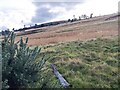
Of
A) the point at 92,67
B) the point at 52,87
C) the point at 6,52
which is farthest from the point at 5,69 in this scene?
the point at 92,67

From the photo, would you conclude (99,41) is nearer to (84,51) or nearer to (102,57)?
(84,51)

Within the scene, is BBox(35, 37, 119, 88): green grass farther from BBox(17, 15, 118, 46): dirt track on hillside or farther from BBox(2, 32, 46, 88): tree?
BBox(17, 15, 118, 46): dirt track on hillside

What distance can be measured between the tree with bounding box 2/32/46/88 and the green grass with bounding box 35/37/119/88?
5126mm

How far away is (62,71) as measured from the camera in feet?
56.5

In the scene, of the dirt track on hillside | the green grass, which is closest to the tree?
the green grass

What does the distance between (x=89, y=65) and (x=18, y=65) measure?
11.7 metres

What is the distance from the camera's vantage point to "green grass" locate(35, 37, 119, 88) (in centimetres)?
1543

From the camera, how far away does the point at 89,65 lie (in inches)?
727

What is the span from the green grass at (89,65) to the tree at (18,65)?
5.13m

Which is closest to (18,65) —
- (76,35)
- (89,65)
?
(89,65)

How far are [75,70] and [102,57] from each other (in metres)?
3.93

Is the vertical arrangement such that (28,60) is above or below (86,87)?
above

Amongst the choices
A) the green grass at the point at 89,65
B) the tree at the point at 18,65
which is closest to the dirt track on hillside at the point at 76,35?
the green grass at the point at 89,65

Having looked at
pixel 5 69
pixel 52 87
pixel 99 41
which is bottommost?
pixel 99 41
